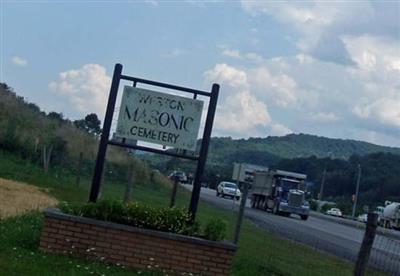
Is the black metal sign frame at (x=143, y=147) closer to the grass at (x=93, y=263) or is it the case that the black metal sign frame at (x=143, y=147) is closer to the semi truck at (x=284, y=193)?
the grass at (x=93, y=263)

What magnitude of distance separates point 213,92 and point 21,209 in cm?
882

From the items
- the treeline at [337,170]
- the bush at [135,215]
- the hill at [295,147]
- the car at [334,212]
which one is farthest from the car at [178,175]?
the hill at [295,147]

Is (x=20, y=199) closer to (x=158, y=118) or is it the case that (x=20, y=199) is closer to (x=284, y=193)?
(x=158, y=118)

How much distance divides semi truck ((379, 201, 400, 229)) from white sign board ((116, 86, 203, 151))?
66.9 meters

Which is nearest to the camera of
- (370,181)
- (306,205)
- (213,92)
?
(213,92)

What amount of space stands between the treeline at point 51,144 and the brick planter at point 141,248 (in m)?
31.0

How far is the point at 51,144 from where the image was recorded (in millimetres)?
52375

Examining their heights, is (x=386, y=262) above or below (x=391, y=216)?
below

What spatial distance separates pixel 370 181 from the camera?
131m

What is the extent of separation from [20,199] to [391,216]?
197 feet

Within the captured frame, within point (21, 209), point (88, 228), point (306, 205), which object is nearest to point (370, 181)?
point (306, 205)

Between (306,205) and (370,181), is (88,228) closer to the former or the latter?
(306,205)

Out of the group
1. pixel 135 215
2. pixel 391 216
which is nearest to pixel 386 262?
pixel 135 215

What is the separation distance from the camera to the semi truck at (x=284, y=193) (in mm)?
58656
